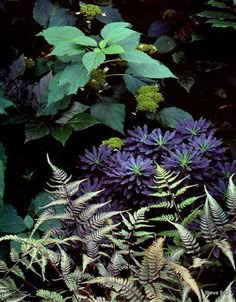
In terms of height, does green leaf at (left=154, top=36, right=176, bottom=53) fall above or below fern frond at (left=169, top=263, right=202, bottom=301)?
above

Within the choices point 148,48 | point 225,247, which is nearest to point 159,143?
point 225,247

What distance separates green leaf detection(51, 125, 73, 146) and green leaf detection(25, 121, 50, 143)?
38 millimetres

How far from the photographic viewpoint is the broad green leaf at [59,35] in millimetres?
2191

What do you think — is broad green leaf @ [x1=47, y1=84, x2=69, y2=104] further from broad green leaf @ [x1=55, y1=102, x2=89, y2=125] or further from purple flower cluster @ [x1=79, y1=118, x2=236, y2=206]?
purple flower cluster @ [x1=79, y1=118, x2=236, y2=206]

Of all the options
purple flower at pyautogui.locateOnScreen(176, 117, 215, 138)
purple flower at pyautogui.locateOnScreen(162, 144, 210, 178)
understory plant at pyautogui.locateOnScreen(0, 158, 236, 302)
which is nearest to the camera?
understory plant at pyautogui.locateOnScreen(0, 158, 236, 302)

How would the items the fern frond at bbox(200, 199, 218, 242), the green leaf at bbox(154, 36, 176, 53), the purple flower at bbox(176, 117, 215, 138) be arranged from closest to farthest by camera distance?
1. the fern frond at bbox(200, 199, 218, 242)
2. the purple flower at bbox(176, 117, 215, 138)
3. the green leaf at bbox(154, 36, 176, 53)

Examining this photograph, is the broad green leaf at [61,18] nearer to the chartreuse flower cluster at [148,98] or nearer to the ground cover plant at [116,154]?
the ground cover plant at [116,154]

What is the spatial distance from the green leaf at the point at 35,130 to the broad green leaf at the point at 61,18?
59cm

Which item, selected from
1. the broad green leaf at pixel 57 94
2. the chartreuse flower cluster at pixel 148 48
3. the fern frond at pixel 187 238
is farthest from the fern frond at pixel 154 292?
the chartreuse flower cluster at pixel 148 48

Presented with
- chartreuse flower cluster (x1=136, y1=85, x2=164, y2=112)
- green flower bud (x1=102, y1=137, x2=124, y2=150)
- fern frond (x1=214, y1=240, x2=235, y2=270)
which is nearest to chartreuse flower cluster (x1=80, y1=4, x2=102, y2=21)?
chartreuse flower cluster (x1=136, y1=85, x2=164, y2=112)

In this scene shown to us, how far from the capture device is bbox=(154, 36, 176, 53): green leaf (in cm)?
269

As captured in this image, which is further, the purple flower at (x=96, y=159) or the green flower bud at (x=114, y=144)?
the green flower bud at (x=114, y=144)

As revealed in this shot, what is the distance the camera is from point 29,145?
2.52 meters

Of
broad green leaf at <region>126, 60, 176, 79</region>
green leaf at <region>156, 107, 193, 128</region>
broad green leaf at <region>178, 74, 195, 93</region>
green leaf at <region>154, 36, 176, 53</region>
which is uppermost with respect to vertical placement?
broad green leaf at <region>126, 60, 176, 79</region>
